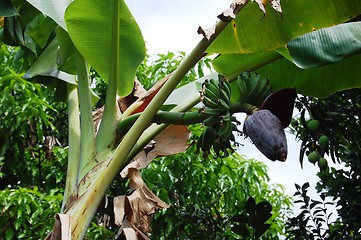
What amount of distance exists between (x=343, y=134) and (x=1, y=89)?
6.36 ft

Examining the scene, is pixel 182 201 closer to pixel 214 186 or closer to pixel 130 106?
pixel 214 186

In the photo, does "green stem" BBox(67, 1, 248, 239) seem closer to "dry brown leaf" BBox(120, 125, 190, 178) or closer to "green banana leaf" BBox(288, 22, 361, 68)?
"green banana leaf" BBox(288, 22, 361, 68)

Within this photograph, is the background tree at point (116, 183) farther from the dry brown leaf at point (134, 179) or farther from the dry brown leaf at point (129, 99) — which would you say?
the dry brown leaf at point (134, 179)

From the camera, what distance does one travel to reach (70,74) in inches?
72.4

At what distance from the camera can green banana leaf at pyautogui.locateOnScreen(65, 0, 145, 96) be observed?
5.09ft

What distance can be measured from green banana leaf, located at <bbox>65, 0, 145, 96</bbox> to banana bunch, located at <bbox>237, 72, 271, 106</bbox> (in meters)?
0.40

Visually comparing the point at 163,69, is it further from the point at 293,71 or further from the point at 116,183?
the point at 293,71

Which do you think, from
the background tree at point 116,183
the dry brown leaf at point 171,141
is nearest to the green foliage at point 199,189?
the background tree at point 116,183

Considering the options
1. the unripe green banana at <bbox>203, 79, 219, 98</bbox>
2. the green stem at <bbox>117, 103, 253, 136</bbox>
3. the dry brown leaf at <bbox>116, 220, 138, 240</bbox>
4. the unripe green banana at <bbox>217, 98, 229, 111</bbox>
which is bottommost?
the dry brown leaf at <bbox>116, 220, 138, 240</bbox>

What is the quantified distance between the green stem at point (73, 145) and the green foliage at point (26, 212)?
44.7 inches

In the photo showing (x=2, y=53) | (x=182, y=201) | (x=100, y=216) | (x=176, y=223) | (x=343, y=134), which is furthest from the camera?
(x=2, y=53)

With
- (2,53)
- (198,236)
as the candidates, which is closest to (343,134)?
(198,236)

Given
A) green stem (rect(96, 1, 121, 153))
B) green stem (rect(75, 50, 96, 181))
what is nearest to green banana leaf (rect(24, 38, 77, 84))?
green stem (rect(75, 50, 96, 181))

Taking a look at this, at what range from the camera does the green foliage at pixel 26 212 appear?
282cm
